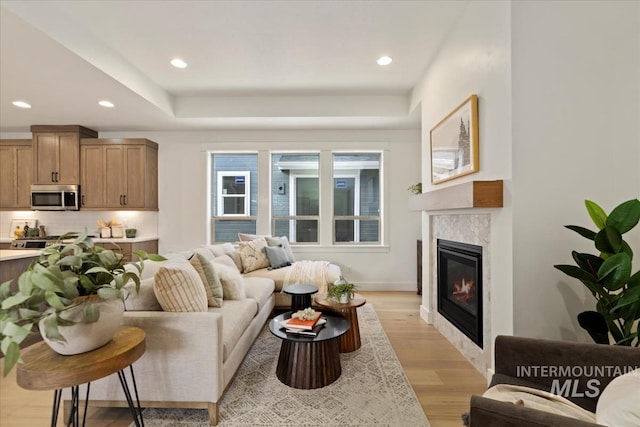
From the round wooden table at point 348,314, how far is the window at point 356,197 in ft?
8.27

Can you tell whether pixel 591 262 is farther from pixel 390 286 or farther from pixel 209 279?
pixel 390 286

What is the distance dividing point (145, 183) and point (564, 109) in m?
5.23

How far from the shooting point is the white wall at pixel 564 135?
1.95 m

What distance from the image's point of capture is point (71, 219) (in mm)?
5051

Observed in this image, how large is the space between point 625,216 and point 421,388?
1.65 metres

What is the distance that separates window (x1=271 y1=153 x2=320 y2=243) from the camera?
5.28 meters

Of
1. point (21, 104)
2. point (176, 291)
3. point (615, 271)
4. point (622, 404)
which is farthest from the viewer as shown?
point (21, 104)

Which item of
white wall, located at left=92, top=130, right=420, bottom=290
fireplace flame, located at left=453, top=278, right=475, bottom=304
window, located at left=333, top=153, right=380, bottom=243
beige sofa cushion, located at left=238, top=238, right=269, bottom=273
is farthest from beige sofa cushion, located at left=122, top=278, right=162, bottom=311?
window, located at left=333, top=153, right=380, bottom=243

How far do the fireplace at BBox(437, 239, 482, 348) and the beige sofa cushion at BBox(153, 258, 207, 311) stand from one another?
213 cm

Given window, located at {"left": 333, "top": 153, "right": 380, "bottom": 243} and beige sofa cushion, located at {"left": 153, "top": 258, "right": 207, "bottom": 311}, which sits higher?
window, located at {"left": 333, "top": 153, "right": 380, "bottom": 243}

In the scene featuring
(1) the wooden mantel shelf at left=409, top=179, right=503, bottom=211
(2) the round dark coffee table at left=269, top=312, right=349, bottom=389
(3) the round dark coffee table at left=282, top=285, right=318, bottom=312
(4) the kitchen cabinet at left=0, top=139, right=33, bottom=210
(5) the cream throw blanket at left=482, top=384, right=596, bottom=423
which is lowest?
(2) the round dark coffee table at left=269, top=312, right=349, bottom=389

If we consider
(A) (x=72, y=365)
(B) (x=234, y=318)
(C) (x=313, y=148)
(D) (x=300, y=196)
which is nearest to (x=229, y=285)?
(B) (x=234, y=318)

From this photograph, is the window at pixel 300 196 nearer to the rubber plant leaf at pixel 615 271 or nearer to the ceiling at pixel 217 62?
the ceiling at pixel 217 62

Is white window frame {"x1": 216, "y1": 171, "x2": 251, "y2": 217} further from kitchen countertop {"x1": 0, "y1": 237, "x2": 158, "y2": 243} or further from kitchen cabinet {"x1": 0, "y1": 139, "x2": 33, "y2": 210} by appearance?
kitchen cabinet {"x1": 0, "y1": 139, "x2": 33, "y2": 210}
